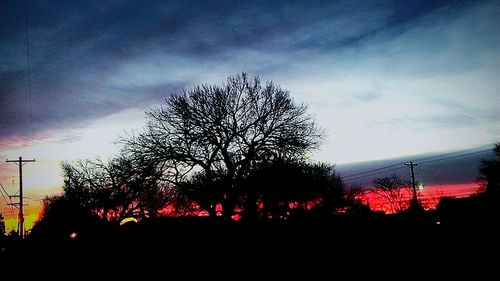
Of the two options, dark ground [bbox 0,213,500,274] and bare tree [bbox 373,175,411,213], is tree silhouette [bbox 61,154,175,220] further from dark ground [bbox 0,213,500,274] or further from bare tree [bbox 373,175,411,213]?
bare tree [bbox 373,175,411,213]

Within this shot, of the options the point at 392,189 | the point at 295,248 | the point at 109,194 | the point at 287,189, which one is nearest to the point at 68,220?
the point at 109,194

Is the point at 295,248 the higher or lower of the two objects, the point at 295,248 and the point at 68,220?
the higher

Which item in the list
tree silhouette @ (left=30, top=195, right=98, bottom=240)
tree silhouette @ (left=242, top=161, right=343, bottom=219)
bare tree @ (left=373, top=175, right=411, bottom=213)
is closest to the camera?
tree silhouette @ (left=242, top=161, right=343, bottom=219)

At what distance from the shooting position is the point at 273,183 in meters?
29.8

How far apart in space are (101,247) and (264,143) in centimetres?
1285

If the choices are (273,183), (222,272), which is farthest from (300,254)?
(273,183)

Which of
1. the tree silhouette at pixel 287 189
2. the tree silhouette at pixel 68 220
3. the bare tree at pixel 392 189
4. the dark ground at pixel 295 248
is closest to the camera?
the dark ground at pixel 295 248

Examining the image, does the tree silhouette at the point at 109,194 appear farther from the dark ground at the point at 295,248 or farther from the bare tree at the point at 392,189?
the bare tree at the point at 392,189

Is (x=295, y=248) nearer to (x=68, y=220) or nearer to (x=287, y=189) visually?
(x=287, y=189)

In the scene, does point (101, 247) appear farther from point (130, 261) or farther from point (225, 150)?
point (225, 150)

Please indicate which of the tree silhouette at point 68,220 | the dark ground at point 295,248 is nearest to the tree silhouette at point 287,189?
the dark ground at point 295,248

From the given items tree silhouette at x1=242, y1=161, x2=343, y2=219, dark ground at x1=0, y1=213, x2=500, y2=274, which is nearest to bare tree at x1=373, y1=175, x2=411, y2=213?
tree silhouette at x1=242, y1=161, x2=343, y2=219

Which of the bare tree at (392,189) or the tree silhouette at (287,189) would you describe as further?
the bare tree at (392,189)

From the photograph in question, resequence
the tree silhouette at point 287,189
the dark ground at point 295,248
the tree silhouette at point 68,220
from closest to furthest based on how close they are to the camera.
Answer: the dark ground at point 295,248
the tree silhouette at point 287,189
the tree silhouette at point 68,220
